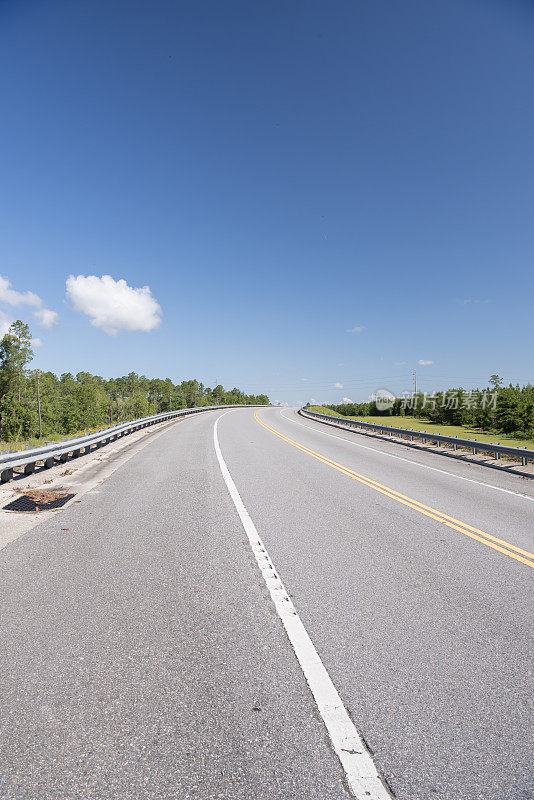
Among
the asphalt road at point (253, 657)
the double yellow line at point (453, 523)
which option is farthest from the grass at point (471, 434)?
the asphalt road at point (253, 657)

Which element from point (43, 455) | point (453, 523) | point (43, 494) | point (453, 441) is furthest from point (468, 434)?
point (43, 494)

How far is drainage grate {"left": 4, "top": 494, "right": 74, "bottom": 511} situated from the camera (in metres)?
6.85

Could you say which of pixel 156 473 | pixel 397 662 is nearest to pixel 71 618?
Result: pixel 397 662

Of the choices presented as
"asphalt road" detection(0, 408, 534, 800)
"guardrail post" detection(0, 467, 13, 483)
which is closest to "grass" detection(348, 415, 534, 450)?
"asphalt road" detection(0, 408, 534, 800)

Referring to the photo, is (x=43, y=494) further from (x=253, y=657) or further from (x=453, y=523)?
(x=453, y=523)

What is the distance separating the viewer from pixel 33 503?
7.14 meters

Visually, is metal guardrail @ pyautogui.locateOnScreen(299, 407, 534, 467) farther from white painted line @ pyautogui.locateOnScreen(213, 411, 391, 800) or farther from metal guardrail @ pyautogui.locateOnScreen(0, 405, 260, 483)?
metal guardrail @ pyautogui.locateOnScreen(0, 405, 260, 483)

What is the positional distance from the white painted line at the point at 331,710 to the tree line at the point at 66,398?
17938mm

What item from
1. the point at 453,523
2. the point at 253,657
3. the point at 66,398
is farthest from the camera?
the point at 66,398

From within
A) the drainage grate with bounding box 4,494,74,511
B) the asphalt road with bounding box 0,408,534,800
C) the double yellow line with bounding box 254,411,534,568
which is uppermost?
the drainage grate with bounding box 4,494,74,511

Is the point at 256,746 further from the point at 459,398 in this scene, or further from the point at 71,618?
the point at 459,398

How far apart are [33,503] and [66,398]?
333 feet

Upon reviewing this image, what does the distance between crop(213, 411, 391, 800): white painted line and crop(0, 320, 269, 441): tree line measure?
58.9 ft

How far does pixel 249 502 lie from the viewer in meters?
7.62
